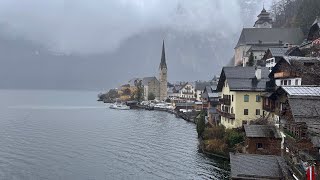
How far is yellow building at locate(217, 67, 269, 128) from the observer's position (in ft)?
161

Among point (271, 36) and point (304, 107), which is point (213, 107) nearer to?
point (271, 36)

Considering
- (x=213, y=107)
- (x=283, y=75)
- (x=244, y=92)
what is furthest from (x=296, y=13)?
(x=283, y=75)

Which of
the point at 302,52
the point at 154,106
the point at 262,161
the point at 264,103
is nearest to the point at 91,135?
the point at 264,103

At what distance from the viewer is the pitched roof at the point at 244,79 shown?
161ft

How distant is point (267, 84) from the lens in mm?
48750

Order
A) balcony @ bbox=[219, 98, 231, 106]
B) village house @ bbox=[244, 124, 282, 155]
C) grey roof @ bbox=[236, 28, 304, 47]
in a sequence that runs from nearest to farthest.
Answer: village house @ bbox=[244, 124, 282, 155] < balcony @ bbox=[219, 98, 231, 106] < grey roof @ bbox=[236, 28, 304, 47]

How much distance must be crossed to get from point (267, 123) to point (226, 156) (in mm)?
6136

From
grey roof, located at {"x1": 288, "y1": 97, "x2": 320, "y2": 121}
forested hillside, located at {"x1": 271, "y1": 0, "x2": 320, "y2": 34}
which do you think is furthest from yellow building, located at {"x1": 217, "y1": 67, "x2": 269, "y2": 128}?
forested hillside, located at {"x1": 271, "y1": 0, "x2": 320, "y2": 34}

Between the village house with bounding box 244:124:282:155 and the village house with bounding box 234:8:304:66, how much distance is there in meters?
59.6

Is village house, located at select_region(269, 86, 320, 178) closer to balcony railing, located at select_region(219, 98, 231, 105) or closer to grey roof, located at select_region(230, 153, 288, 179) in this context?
grey roof, located at select_region(230, 153, 288, 179)

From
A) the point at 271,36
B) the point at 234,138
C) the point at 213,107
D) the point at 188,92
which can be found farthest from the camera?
the point at 188,92

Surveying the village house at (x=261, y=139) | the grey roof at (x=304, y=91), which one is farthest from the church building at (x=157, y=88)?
the grey roof at (x=304, y=91)

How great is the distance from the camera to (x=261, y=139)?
37.8 metres

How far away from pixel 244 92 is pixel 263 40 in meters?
59.0
